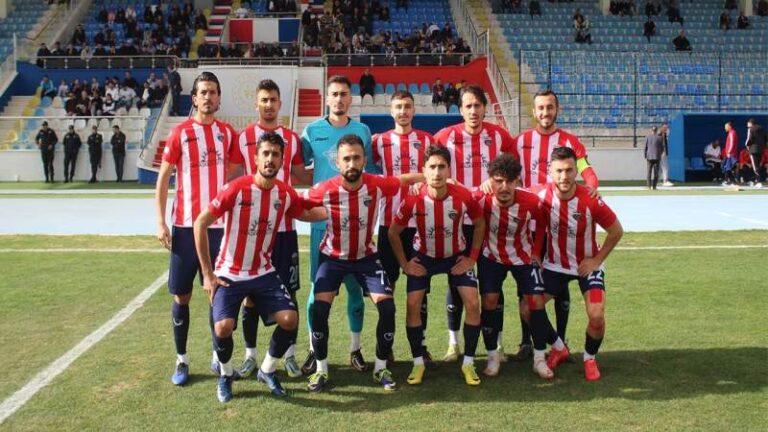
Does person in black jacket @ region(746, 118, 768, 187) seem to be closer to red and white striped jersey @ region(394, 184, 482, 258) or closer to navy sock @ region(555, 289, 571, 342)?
navy sock @ region(555, 289, 571, 342)

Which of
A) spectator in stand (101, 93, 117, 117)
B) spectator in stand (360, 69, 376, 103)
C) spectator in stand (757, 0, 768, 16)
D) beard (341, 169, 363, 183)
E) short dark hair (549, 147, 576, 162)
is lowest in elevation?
beard (341, 169, 363, 183)

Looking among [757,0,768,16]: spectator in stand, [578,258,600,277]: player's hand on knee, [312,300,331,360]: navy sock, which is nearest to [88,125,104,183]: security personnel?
[312,300,331,360]: navy sock

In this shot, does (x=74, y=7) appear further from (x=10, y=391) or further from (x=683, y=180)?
(x=10, y=391)

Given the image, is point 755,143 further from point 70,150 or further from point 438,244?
point 70,150

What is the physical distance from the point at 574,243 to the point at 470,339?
1018 mm

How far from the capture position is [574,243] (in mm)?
5680

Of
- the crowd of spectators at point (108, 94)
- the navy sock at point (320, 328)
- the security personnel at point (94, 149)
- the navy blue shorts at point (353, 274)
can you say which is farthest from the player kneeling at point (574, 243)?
the crowd of spectators at point (108, 94)

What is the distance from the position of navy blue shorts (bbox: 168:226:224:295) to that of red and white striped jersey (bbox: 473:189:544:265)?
6.10 ft

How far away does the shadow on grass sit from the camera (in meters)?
5.02

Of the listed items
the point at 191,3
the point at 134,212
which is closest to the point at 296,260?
the point at 134,212

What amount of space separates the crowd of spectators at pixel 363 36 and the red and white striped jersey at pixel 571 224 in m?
25.3

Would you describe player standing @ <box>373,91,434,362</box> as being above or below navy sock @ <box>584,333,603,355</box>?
above

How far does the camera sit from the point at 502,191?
5.47 metres

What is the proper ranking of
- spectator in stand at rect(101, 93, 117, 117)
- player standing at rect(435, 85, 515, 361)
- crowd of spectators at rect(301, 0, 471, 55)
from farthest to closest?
crowd of spectators at rect(301, 0, 471, 55) → spectator in stand at rect(101, 93, 117, 117) → player standing at rect(435, 85, 515, 361)
